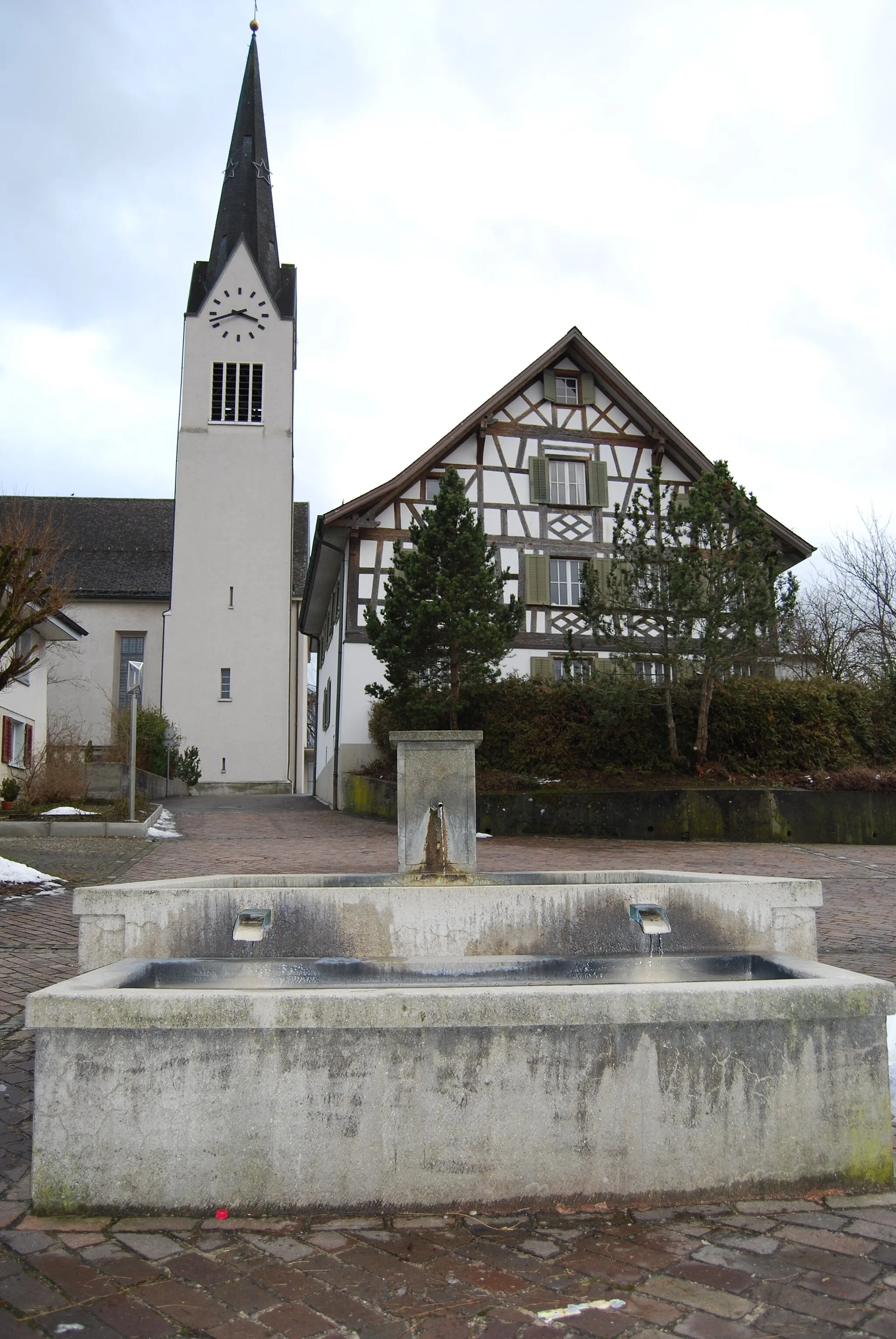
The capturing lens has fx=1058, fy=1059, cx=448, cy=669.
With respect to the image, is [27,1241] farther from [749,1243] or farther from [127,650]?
[127,650]

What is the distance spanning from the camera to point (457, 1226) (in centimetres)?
348

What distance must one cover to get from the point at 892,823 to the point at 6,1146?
54.2ft

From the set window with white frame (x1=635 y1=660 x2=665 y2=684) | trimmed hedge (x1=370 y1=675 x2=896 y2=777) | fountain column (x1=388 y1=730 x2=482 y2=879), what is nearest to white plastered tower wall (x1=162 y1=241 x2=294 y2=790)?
trimmed hedge (x1=370 y1=675 x2=896 y2=777)

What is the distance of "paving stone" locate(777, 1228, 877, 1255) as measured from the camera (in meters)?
3.27

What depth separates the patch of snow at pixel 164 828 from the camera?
18312 mm

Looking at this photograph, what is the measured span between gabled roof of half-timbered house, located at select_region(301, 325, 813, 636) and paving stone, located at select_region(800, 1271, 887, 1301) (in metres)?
21.7

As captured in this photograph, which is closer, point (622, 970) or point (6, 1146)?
point (6, 1146)

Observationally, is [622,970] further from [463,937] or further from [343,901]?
[343,901]

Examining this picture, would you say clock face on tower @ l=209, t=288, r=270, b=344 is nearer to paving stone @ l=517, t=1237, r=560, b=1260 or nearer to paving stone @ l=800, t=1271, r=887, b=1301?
paving stone @ l=517, t=1237, r=560, b=1260

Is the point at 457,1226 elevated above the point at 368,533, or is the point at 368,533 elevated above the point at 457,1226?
the point at 368,533

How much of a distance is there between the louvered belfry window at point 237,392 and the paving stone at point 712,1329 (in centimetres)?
3985

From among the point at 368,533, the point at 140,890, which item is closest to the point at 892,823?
the point at 368,533

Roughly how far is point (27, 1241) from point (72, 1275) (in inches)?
12.7

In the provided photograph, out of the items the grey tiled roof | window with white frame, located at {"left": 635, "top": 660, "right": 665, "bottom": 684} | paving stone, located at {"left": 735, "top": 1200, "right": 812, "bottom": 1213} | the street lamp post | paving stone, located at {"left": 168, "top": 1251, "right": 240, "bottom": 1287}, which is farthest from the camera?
the grey tiled roof
